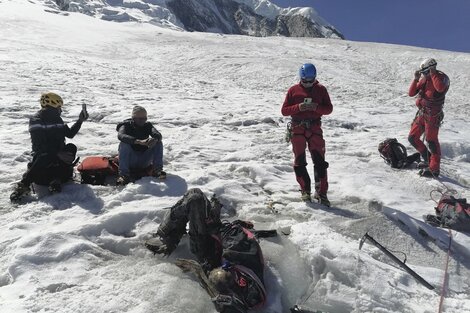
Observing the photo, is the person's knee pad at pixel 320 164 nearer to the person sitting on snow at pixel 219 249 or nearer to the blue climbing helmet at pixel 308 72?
the blue climbing helmet at pixel 308 72

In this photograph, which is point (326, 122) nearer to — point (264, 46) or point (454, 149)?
point (454, 149)

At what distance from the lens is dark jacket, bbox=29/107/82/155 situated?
668 centimetres

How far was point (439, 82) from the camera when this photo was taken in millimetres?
8312

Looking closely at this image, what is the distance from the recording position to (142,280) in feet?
15.1

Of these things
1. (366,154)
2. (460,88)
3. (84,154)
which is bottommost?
(84,154)

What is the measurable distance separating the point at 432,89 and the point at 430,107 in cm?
36

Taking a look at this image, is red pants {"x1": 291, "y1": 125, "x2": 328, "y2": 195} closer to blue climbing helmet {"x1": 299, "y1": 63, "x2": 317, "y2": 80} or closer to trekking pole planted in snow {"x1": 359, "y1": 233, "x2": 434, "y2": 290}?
blue climbing helmet {"x1": 299, "y1": 63, "x2": 317, "y2": 80}

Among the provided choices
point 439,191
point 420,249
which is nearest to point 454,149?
point 439,191

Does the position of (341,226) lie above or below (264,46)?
below

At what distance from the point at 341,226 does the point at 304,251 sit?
3.45 ft

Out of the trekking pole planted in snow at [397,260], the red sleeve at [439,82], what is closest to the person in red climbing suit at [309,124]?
the trekking pole planted in snow at [397,260]

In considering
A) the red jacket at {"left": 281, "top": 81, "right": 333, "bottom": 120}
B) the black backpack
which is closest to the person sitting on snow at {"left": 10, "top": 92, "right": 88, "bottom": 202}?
the red jacket at {"left": 281, "top": 81, "right": 333, "bottom": 120}

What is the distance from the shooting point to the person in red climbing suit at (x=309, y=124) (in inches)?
266

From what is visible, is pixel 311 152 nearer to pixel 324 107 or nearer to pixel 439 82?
pixel 324 107
